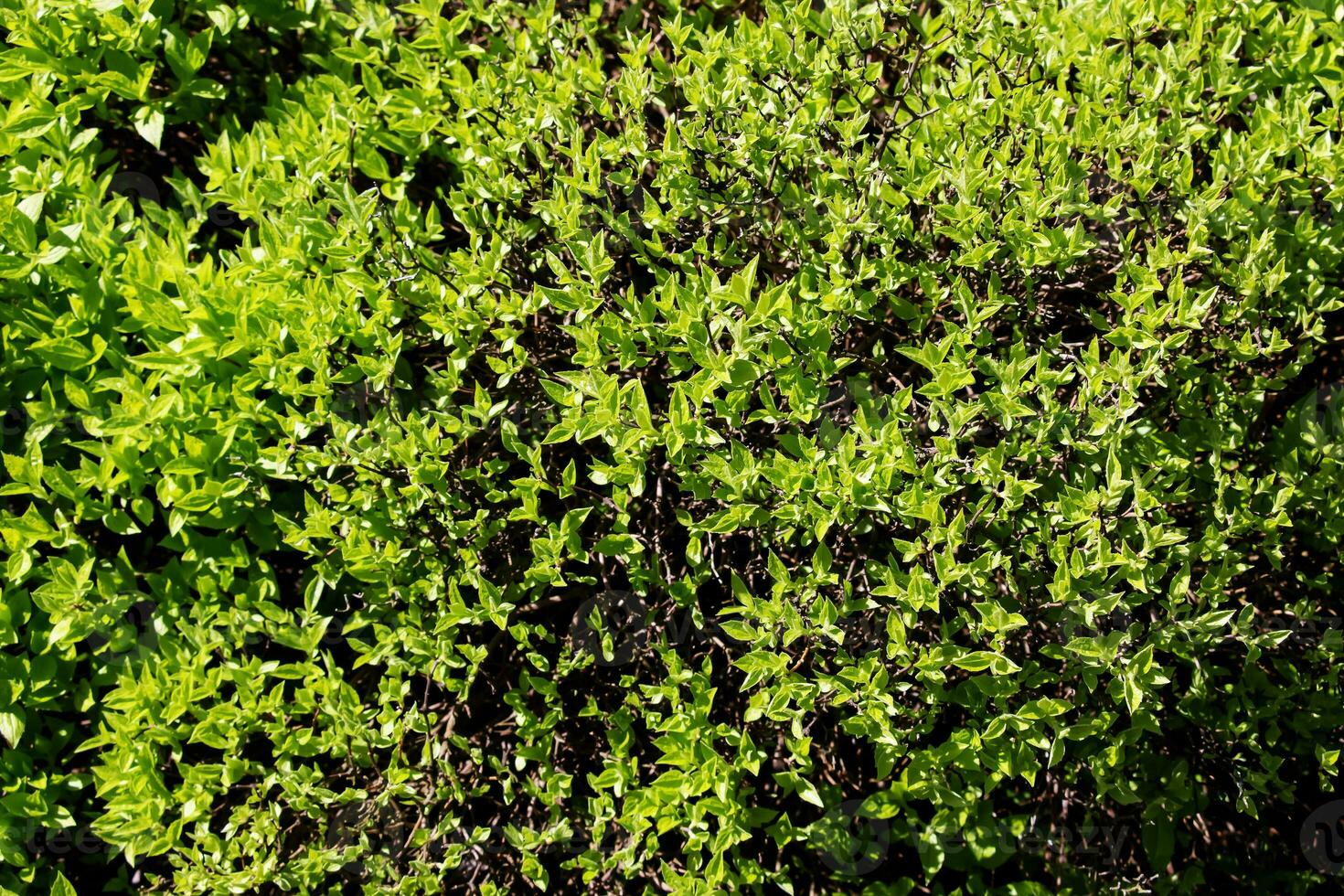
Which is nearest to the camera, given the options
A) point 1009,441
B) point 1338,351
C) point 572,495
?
point 1009,441

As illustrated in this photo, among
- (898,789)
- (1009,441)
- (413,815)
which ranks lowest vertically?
(413,815)

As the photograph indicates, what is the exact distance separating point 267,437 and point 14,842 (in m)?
1.17

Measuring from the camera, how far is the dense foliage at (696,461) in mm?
2416

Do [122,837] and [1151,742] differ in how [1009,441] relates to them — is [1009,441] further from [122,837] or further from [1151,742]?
[122,837]

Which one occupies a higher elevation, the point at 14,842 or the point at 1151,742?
the point at 1151,742

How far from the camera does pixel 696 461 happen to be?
251 cm

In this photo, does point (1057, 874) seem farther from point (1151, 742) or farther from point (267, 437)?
point (267, 437)

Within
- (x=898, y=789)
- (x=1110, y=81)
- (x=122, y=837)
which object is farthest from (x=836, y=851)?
(x=1110, y=81)

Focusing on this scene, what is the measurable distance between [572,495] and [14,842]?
163cm

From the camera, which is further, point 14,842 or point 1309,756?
point 1309,756

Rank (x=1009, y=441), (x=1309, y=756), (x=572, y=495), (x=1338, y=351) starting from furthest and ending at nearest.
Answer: (x=1338, y=351) < (x=1309, y=756) < (x=572, y=495) < (x=1009, y=441)

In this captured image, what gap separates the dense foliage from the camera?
242 cm

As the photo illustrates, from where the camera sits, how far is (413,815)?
108 inches

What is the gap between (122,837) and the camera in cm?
257
